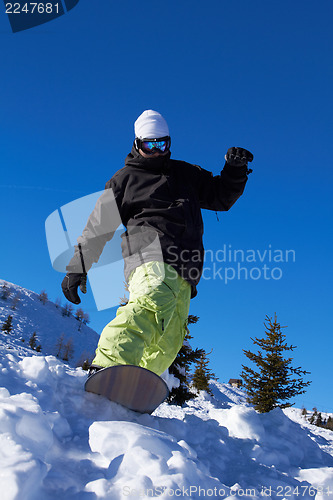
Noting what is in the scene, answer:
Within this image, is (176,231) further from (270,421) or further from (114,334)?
(270,421)

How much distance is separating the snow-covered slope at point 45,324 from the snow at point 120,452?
3359 centimetres

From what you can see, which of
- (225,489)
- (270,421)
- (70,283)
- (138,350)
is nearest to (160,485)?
(225,489)

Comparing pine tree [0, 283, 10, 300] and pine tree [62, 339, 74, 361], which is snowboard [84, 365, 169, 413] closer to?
pine tree [62, 339, 74, 361]

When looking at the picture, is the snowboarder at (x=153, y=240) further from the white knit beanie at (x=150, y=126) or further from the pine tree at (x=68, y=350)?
the pine tree at (x=68, y=350)

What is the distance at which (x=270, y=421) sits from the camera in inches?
122

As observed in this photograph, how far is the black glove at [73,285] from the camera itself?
3.45m

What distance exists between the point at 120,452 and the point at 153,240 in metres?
1.79

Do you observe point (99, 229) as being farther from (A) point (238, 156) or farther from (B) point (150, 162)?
(A) point (238, 156)

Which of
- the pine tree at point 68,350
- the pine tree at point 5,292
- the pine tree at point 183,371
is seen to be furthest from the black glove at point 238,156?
the pine tree at point 5,292

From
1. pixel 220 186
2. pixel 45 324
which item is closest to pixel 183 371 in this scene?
pixel 220 186

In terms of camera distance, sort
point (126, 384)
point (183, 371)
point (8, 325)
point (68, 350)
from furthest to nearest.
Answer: point (68, 350) < point (8, 325) < point (183, 371) < point (126, 384)

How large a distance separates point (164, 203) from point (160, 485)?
2.32 meters

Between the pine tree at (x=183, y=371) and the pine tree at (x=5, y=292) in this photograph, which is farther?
the pine tree at (x=5, y=292)

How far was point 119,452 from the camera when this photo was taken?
5.37ft
